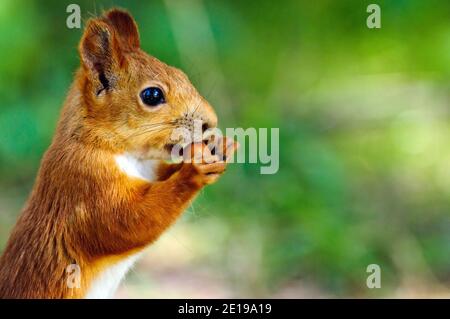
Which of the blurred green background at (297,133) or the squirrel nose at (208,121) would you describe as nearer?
the squirrel nose at (208,121)

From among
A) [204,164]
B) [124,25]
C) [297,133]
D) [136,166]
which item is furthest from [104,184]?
[297,133]

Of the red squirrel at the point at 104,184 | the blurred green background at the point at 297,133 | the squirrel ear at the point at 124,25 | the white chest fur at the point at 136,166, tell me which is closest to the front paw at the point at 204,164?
the red squirrel at the point at 104,184

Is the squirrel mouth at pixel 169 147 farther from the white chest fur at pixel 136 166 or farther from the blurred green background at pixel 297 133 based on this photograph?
the blurred green background at pixel 297 133

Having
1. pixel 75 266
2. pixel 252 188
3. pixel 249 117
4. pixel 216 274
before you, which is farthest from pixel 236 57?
pixel 75 266

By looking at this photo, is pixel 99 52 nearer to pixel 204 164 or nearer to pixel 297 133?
pixel 204 164

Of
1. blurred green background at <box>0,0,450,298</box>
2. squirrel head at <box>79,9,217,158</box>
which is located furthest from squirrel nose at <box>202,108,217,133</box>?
blurred green background at <box>0,0,450,298</box>

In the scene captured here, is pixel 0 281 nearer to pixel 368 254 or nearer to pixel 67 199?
Answer: pixel 67 199

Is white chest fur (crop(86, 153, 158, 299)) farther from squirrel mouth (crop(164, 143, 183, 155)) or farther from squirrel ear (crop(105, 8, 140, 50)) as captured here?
squirrel ear (crop(105, 8, 140, 50))
